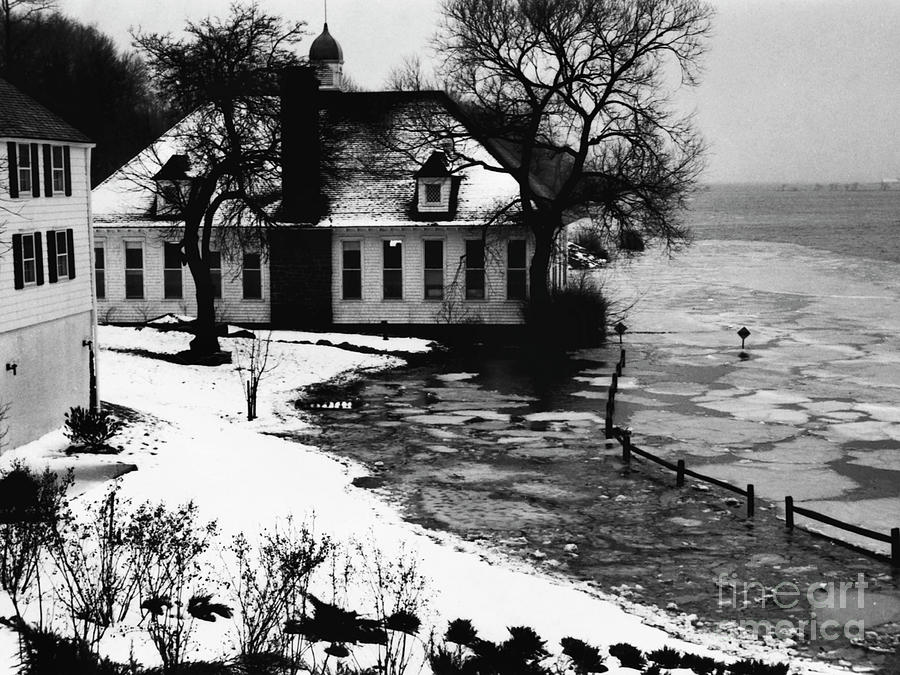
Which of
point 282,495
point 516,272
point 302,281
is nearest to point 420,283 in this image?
point 516,272

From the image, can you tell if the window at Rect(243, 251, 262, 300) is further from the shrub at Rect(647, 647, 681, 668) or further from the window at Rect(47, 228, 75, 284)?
the shrub at Rect(647, 647, 681, 668)

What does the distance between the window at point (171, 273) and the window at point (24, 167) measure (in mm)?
19214

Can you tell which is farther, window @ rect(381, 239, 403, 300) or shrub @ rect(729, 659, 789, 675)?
window @ rect(381, 239, 403, 300)

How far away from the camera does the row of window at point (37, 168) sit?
20.6 m

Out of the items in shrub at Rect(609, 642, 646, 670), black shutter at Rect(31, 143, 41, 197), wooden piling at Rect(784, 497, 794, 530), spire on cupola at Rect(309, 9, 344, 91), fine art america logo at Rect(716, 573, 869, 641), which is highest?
spire on cupola at Rect(309, 9, 344, 91)

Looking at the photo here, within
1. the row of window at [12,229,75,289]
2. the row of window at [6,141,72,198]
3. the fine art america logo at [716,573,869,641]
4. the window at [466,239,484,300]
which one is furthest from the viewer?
the window at [466,239,484,300]

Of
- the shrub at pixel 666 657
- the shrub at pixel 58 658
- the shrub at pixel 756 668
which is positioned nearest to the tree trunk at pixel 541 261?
the shrub at pixel 666 657

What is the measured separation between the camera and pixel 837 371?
33062 mm

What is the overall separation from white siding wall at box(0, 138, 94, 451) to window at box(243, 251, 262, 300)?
16651 millimetres

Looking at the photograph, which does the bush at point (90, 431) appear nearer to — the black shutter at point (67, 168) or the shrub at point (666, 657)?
the black shutter at point (67, 168)

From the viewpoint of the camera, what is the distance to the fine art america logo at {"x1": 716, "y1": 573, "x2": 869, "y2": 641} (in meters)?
13.5

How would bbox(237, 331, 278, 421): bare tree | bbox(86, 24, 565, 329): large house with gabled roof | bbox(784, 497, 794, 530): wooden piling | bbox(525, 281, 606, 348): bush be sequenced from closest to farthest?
bbox(784, 497, 794, 530): wooden piling
bbox(237, 331, 278, 421): bare tree
bbox(525, 281, 606, 348): bush
bbox(86, 24, 565, 329): large house with gabled roof

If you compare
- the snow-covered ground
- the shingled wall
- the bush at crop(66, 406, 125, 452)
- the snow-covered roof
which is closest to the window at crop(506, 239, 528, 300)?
the snow-covered roof

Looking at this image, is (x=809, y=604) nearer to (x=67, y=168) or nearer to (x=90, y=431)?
(x=90, y=431)
